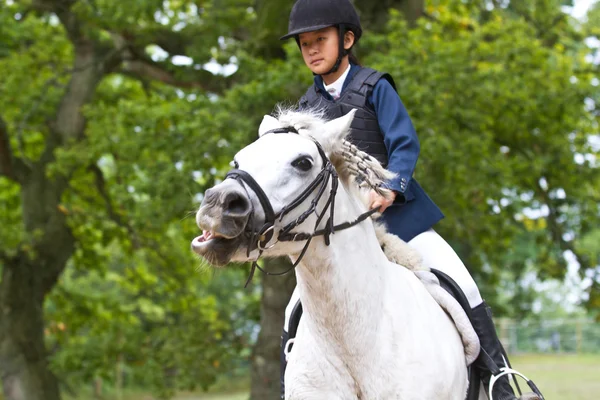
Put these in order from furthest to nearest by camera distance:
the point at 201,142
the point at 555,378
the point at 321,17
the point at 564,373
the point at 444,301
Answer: the point at 564,373 → the point at 555,378 → the point at 201,142 → the point at 321,17 → the point at 444,301

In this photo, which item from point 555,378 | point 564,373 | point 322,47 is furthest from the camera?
point 564,373

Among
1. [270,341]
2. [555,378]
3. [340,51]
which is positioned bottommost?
[555,378]

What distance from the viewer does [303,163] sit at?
3.62m

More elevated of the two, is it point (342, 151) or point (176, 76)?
point (342, 151)

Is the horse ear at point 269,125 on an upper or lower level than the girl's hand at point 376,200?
upper

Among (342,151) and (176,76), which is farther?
(176,76)

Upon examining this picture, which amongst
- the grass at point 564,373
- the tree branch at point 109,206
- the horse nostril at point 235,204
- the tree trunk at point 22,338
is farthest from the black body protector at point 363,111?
the grass at point 564,373

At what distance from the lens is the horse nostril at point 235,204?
331 cm

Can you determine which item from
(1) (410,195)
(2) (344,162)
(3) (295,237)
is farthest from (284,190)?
(1) (410,195)

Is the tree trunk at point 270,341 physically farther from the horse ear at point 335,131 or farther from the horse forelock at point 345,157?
the horse ear at point 335,131

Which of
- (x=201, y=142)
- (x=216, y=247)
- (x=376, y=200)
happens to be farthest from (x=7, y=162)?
(x=216, y=247)

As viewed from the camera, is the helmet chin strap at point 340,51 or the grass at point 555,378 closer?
the helmet chin strap at point 340,51

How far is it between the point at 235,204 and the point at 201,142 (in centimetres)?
867

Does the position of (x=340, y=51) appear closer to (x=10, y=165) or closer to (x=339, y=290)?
(x=339, y=290)
